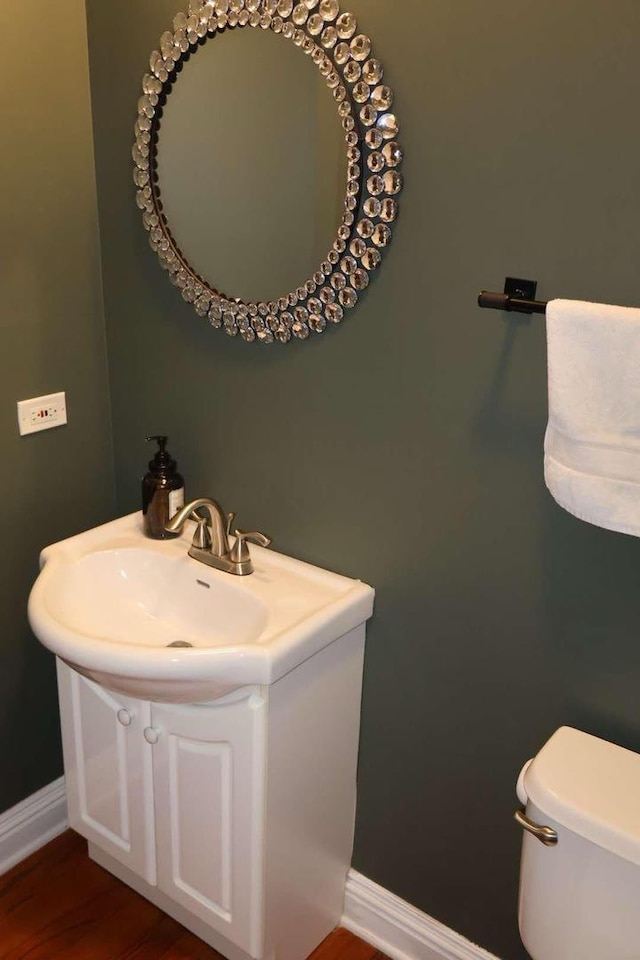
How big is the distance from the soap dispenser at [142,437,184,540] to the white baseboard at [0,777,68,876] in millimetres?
779

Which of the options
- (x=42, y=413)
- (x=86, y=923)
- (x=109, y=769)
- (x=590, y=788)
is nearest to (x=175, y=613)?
(x=109, y=769)

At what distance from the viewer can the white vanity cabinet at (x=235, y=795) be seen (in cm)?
152

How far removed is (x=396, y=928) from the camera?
1812 millimetres

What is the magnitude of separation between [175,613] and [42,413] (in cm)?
54

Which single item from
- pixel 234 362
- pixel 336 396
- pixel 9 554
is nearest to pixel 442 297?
pixel 336 396

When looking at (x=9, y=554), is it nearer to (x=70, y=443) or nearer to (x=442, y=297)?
(x=70, y=443)

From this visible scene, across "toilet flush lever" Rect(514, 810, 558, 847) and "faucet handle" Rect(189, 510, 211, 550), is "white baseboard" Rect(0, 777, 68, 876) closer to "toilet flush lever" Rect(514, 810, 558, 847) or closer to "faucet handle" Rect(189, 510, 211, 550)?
"faucet handle" Rect(189, 510, 211, 550)

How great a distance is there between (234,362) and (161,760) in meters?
0.81

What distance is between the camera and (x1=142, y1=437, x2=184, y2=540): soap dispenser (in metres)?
1.81

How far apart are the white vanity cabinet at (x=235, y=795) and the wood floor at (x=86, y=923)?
1.9 inches

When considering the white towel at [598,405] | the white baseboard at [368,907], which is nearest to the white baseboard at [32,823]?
the white baseboard at [368,907]

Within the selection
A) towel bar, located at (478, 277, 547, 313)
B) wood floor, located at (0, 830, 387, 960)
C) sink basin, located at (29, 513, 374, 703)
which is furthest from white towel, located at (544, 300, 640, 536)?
wood floor, located at (0, 830, 387, 960)

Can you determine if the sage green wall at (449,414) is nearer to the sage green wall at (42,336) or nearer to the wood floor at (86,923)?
the sage green wall at (42,336)

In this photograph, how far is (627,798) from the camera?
1259 millimetres
